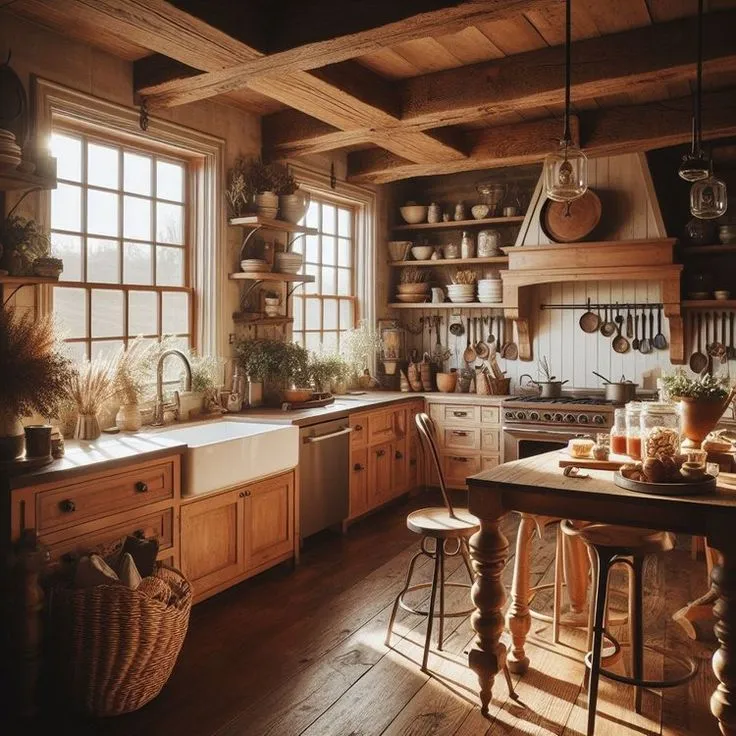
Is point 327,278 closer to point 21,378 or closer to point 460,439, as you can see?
point 460,439

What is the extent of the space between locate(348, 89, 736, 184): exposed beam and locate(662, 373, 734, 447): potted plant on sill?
246 centimetres

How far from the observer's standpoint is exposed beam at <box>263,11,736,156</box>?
3.67 metres

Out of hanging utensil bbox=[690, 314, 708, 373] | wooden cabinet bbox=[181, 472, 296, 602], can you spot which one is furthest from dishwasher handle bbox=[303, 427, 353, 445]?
hanging utensil bbox=[690, 314, 708, 373]

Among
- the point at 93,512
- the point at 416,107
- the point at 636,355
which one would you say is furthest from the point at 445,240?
the point at 93,512

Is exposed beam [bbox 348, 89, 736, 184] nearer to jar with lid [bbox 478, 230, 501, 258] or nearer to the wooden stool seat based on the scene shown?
jar with lid [bbox 478, 230, 501, 258]

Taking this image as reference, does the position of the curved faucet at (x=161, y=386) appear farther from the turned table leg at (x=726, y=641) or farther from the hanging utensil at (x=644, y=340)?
the hanging utensil at (x=644, y=340)

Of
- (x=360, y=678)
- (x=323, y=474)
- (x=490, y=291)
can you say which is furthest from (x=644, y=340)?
(x=360, y=678)

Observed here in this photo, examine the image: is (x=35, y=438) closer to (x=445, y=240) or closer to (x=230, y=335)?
(x=230, y=335)

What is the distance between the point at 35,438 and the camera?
2980 mm

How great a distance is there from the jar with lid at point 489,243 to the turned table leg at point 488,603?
156 inches

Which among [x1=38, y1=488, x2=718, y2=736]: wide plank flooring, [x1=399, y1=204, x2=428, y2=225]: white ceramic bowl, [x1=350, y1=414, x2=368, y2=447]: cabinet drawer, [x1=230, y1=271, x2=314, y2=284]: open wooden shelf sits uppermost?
[x1=399, y1=204, x2=428, y2=225]: white ceramic bowl

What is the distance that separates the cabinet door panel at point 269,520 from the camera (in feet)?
13.2

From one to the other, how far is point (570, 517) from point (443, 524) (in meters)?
0.76

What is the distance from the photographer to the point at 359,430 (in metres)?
5.26
